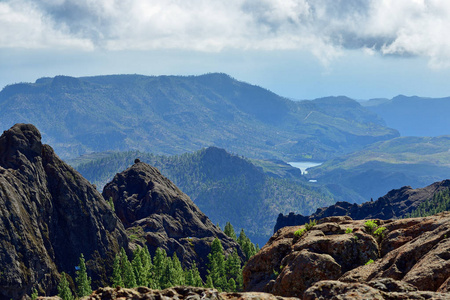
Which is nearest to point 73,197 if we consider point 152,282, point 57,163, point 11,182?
point 57,163

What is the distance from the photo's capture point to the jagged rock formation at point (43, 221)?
143875 millimetres

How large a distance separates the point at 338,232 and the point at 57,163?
146 metres

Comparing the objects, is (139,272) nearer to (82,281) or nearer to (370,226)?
(82,281)

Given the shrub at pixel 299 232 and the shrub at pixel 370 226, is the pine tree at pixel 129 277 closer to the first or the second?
the shrub at pixel 299 232

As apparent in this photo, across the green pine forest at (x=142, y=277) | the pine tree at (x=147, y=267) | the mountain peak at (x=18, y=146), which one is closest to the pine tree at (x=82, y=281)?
the green pine forest at (x=142, y=277)

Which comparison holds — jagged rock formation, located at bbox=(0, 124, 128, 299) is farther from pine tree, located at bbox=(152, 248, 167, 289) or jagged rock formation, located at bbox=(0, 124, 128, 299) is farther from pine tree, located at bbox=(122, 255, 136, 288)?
pine tree, located at bbox=(152, 248, 167, 289)

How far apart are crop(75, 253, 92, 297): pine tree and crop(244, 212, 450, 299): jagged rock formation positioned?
10499 cm

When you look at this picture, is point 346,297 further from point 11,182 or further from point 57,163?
point 57,163

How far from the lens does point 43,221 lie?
6447 inches

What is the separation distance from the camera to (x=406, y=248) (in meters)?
43.9

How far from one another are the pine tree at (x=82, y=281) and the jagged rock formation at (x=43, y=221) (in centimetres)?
444

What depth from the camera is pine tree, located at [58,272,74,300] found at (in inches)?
5591

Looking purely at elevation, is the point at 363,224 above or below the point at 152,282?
above

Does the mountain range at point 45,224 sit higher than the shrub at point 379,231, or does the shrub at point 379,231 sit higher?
the shrub at point 379,231
